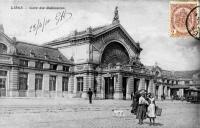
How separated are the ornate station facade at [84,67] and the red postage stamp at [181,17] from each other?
12629 mm

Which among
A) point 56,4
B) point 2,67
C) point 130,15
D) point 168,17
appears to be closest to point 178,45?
point 168,17

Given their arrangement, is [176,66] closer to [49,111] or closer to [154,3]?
[154,3]

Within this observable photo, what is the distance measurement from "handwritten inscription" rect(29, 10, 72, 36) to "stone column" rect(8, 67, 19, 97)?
405 inches

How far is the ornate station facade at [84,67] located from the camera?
30.3 m

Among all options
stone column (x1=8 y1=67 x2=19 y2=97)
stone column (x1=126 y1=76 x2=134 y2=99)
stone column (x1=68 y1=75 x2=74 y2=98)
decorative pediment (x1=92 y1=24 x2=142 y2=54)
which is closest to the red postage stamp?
stone column (x1=8 y1=67 x2=19 y2=97)

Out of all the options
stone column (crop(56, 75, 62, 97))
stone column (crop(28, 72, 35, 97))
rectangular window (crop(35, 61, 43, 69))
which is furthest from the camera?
stone column (crop(56, 75, 62, 97))

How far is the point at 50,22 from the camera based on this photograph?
58.9 ft

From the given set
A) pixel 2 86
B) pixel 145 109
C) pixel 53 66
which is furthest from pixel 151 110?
pixel 53 66

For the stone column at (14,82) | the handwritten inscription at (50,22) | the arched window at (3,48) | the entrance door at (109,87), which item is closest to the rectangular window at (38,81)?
the stone column at (14,82)

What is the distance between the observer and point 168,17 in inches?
708

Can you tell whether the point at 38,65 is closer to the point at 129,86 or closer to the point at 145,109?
the point at 129,86

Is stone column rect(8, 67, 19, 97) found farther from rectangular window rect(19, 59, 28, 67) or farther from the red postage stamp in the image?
the red postage stamp

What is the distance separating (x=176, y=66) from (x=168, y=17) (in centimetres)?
342

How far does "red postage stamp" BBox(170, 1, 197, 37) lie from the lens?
17250 mm
